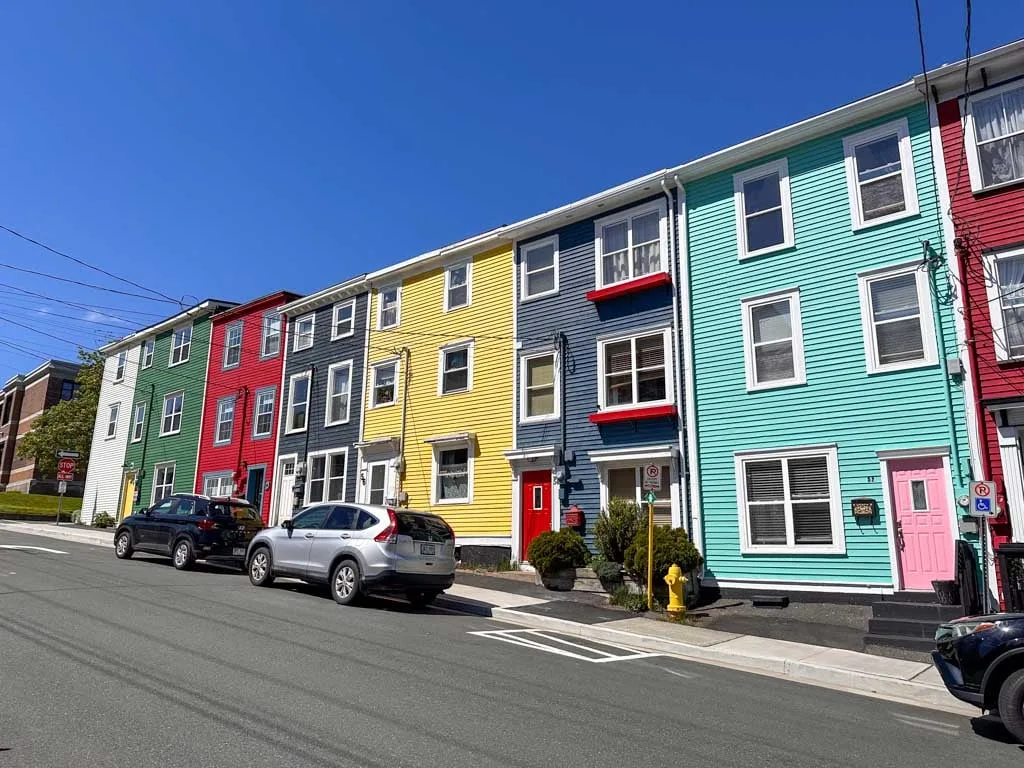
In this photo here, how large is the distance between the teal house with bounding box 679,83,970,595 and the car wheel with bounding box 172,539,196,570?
1068cm

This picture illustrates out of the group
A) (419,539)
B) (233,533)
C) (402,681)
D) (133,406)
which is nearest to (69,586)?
(233,533)

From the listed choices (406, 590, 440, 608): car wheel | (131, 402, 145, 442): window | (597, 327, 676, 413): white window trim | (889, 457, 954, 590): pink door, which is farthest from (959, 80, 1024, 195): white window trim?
(131, 402, 145, 442): window

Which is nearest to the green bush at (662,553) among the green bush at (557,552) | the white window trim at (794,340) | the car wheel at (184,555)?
the green bush at (557,552)

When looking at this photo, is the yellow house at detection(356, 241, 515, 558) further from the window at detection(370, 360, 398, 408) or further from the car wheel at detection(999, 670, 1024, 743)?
the car wheel at detection(999, 670, 1024, 743)

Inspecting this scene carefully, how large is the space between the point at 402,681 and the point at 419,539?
5.15m

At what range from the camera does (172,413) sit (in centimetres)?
3111

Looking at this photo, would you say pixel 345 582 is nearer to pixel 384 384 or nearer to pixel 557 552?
pixel 557 552

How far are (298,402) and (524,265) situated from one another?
10692 millimetres

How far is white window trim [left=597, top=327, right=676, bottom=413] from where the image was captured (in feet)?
50.7

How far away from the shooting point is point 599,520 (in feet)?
48.6

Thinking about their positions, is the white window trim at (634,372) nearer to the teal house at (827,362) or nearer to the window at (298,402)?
the teal house at (827,362)

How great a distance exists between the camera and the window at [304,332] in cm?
2563

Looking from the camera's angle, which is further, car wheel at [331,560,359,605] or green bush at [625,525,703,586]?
green bush at [625,525,703,586]

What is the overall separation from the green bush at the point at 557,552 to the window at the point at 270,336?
15603 mm
